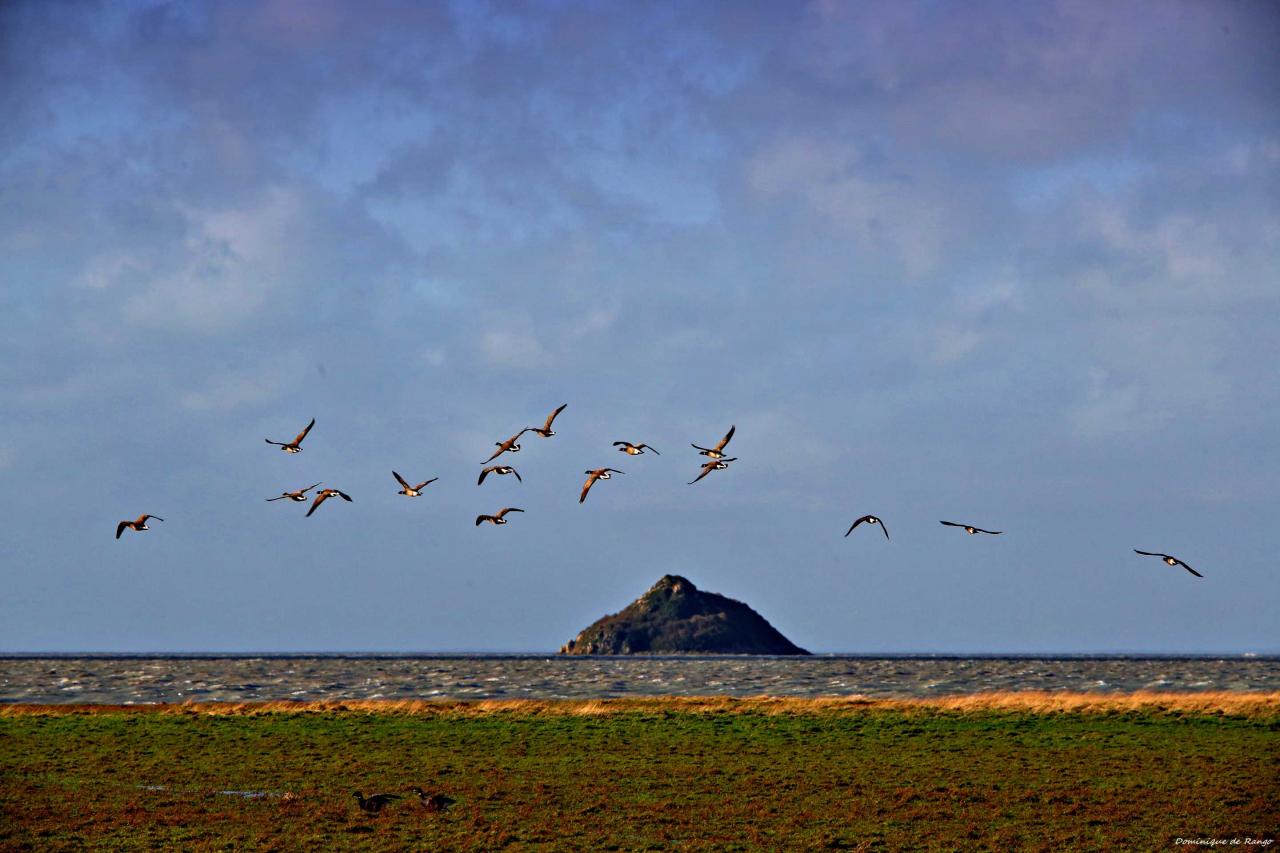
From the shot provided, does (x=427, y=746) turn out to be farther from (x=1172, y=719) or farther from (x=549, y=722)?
(x=1172, y=719)

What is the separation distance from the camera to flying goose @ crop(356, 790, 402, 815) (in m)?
31.2

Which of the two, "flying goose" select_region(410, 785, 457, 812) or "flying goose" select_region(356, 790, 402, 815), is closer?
Answer: "flying goose" select_region(356, 790, 402, 815)

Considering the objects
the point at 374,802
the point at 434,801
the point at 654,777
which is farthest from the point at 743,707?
the point at 374,802

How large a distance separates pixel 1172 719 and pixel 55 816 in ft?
143

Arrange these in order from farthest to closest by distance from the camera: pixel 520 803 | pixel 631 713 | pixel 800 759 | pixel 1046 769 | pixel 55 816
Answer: pixel 631 713, pixel 800 759, pixel 1046 769, pixel 520 803, pixel 55 816

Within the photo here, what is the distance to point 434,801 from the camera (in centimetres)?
3197

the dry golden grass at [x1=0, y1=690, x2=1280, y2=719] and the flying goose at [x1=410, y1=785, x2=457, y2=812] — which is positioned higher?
the dry golden grass at [x1=0, y1=690, x2=1280, y2=719]

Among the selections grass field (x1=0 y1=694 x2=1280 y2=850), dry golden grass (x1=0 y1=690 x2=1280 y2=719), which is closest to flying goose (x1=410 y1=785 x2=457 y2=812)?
grass field (x1=0 y1=694 x2=1280 y2=850)

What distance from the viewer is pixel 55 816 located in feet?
100

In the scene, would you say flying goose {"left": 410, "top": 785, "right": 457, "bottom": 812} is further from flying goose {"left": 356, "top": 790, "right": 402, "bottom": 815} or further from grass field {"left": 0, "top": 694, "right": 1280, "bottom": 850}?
flying goose {"left": 356, "top": 790, "right": 402, "bottom": 815}

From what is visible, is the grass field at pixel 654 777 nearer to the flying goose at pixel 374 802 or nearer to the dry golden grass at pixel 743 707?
the flying goose at pixel 374 802

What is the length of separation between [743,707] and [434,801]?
32.7 metres

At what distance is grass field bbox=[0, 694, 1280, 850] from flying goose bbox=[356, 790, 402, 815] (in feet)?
1.24

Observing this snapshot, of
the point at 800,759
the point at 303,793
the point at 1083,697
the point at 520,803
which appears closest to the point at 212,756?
the point at 303,793
